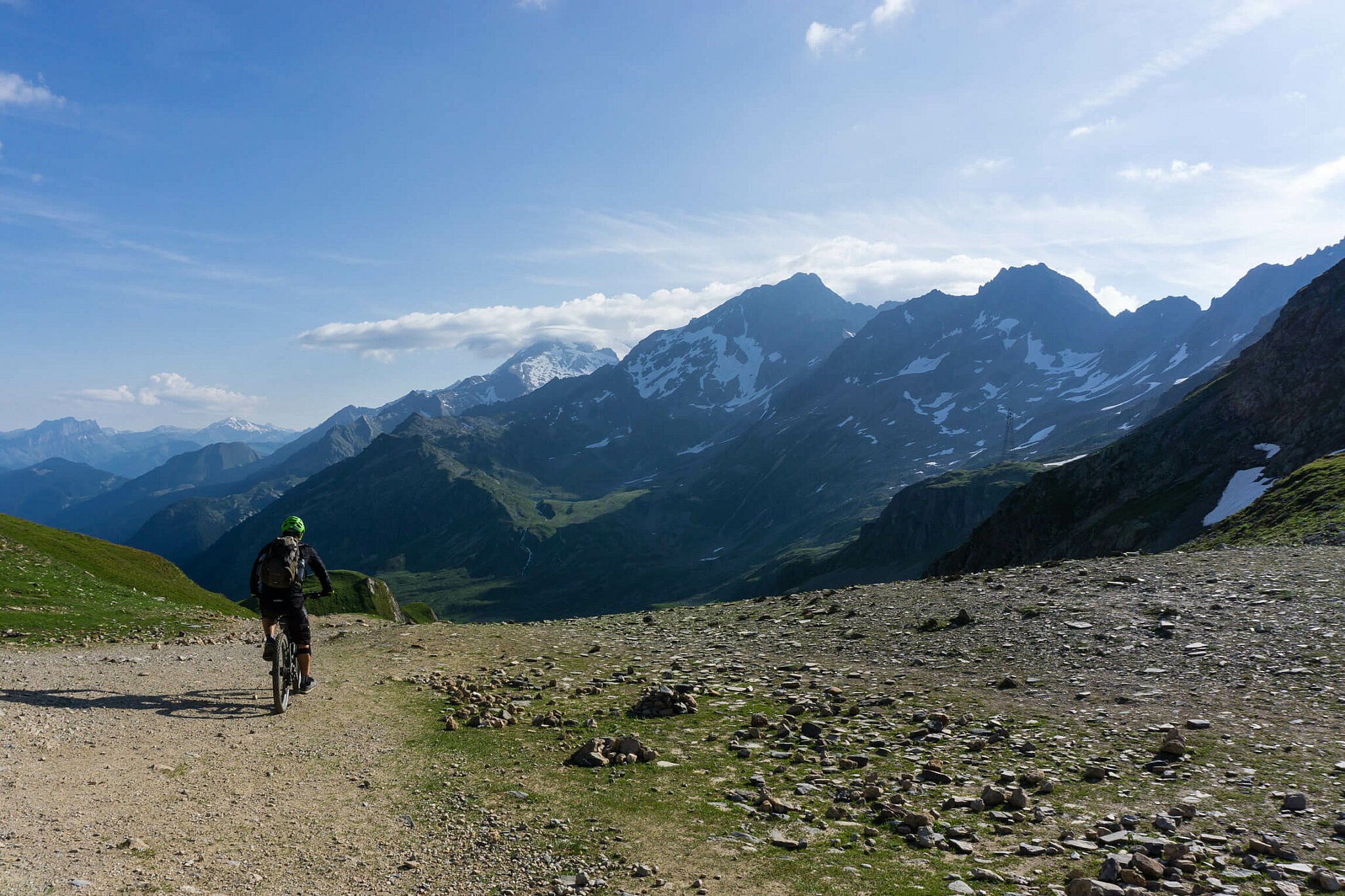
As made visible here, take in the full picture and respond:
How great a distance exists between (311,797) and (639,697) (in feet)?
26.4

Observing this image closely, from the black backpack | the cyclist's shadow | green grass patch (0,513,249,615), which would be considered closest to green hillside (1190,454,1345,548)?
the black backpack

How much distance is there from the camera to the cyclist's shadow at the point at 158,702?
15.2 meters

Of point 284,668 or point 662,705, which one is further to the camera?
point 662,705

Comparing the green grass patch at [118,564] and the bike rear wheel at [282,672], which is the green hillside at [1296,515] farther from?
the green grass patch at [118,564]

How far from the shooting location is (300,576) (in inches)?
660

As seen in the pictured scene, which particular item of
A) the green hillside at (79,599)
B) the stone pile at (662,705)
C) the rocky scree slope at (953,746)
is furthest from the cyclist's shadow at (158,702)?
the green hillside at (79,599)

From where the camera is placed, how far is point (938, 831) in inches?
384

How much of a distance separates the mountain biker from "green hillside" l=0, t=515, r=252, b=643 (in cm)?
1494

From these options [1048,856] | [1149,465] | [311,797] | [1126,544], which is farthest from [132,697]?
[1149,465]

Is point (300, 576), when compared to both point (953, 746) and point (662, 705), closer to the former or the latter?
point (662, 705)

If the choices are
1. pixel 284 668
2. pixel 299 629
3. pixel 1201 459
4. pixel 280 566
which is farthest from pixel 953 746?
pixel 1201 459

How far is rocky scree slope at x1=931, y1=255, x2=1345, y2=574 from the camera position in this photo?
87375mm

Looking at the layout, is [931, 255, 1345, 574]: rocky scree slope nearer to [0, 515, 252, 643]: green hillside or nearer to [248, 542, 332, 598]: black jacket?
[248, 542, 332, 598]: black jacket

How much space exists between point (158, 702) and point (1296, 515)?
5173cm
